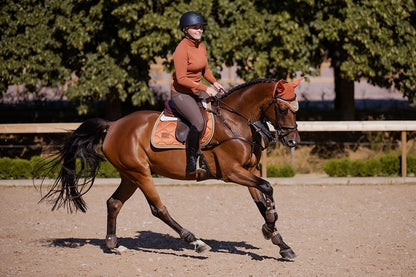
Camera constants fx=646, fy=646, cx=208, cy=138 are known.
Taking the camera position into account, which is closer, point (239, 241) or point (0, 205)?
point (239, 241)

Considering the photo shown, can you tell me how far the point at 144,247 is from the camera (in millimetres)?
8961

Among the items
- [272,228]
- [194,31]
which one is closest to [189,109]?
[194,31]

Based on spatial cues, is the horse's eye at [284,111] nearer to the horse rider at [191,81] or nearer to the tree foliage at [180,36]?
the horse rider at [191,81]

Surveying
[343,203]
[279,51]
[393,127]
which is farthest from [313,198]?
[279,51]

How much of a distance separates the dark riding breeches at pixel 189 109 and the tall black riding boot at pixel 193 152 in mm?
85

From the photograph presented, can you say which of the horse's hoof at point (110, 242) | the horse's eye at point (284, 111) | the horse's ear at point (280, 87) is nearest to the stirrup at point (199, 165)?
the horse's eye at point (284, 111)

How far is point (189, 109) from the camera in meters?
8.04

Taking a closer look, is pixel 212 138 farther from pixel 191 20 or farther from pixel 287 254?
pixel 287 254

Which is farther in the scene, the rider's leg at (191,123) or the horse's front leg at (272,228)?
the rider's leg at (191,123)

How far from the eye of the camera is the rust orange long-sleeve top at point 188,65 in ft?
26.1

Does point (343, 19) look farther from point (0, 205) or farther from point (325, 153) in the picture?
point (0, 205)

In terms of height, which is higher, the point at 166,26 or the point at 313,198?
the point at 166,26

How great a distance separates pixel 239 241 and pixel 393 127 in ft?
22.4

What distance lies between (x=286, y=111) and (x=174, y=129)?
4.84 feet
